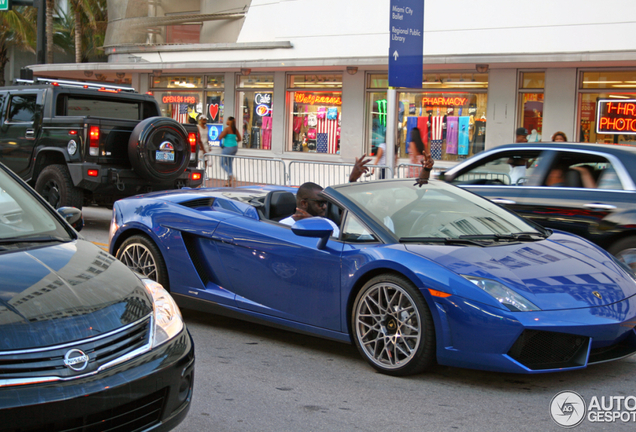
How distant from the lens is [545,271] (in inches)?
178

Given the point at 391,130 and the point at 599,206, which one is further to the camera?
the point at 391,130

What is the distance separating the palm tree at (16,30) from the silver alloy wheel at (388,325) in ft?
114

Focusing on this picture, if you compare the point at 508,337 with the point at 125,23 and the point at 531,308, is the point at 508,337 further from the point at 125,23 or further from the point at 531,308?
the point at 125,23

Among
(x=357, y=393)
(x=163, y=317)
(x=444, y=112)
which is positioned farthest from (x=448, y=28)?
(x=163, y=317)

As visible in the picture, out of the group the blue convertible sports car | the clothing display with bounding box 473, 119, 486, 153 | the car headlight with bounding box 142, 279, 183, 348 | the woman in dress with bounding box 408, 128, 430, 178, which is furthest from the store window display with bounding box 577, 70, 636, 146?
the car headlight with bounding box 142, 279, 183, 348

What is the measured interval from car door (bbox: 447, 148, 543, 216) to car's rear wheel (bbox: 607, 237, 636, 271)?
106cm

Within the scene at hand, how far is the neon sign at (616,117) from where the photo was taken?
1518cm

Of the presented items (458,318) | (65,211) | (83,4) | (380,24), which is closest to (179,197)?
(65,211)

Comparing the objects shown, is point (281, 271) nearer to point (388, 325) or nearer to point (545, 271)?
point (388, 325)

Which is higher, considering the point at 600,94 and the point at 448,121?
the point at 600,94

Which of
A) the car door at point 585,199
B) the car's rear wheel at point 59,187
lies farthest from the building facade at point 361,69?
the car's rear wheel at point 59,187

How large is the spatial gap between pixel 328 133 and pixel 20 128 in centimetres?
992

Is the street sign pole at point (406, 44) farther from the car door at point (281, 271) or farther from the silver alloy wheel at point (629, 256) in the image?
the car door at point (281, 271)

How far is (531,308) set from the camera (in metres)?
4.18
